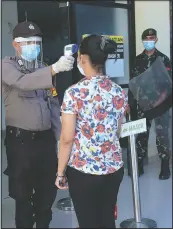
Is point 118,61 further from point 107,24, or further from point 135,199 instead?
point 135,199

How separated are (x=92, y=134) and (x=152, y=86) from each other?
1179 mm

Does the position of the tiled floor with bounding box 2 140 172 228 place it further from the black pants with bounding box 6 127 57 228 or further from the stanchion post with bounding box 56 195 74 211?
the black pants with bounding box 6 127 57 228

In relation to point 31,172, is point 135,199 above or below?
below


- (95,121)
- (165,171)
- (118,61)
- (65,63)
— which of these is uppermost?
(118,61)

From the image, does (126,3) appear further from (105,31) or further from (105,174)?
(105,174)

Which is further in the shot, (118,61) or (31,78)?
(118,61)

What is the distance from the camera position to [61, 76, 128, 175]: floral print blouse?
1597 millimetres

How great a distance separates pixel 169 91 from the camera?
2699 mm

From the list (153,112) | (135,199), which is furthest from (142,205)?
(153,112)

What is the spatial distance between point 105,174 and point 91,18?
1988 mm

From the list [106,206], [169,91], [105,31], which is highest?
[105,31]

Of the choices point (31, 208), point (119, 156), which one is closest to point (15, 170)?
point (31, 208)

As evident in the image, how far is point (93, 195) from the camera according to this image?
5.49 feet

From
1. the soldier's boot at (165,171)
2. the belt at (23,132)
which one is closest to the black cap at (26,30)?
the belt at (23,132)
